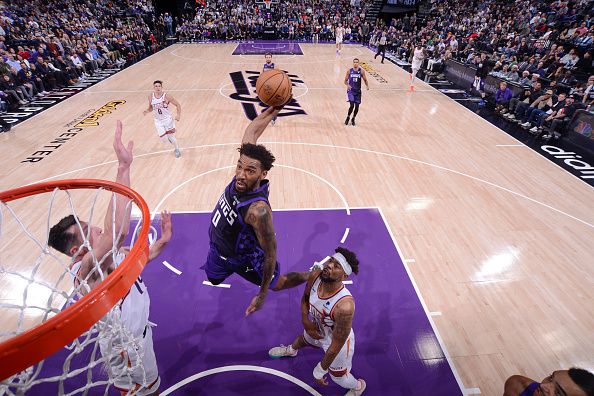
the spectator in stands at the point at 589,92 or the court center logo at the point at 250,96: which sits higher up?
the spectator in stands at the point at 589,92

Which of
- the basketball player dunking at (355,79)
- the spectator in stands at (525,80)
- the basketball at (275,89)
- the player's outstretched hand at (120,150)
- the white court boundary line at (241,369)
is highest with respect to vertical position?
the player's outstretched hand at (120,150)

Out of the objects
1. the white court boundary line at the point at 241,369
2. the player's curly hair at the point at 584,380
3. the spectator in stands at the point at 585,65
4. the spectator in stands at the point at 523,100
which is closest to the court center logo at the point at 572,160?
the spectator in stands at the point at 523,100

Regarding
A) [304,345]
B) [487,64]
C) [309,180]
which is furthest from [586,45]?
[304,345]

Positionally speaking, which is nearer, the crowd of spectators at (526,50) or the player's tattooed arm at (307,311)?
the player's tattooed arm at (307,311)

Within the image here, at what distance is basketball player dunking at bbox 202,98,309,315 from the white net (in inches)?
32.4

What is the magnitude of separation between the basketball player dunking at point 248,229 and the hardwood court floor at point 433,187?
7.54ft

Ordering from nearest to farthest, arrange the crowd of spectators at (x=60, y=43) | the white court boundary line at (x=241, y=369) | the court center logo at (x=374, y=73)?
the white court boundary line at (x=241, y=369) → the crowd of spectators at (x=60, y=43) → the court center logo at (x=374, y=73)

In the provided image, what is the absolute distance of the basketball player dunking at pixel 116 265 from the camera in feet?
7.52

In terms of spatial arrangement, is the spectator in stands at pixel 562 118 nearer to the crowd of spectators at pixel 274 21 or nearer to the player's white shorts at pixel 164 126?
the player's white shorts at pixel 164 126

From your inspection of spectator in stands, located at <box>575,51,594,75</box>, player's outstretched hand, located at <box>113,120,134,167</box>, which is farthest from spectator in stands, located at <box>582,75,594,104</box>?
player's outstretched hand, located at <box>113,120,134,167</box>

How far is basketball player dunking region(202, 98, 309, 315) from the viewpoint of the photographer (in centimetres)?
285

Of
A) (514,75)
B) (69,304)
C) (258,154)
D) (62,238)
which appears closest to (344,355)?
(258,154)

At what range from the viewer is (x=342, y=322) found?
2633 mm

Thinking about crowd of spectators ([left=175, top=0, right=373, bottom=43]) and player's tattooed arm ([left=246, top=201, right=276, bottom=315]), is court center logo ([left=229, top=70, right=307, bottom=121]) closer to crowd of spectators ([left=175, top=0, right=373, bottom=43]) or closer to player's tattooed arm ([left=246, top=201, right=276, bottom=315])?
player's tattooed arm ([left=246, top=201, right=276, bottom=315])
